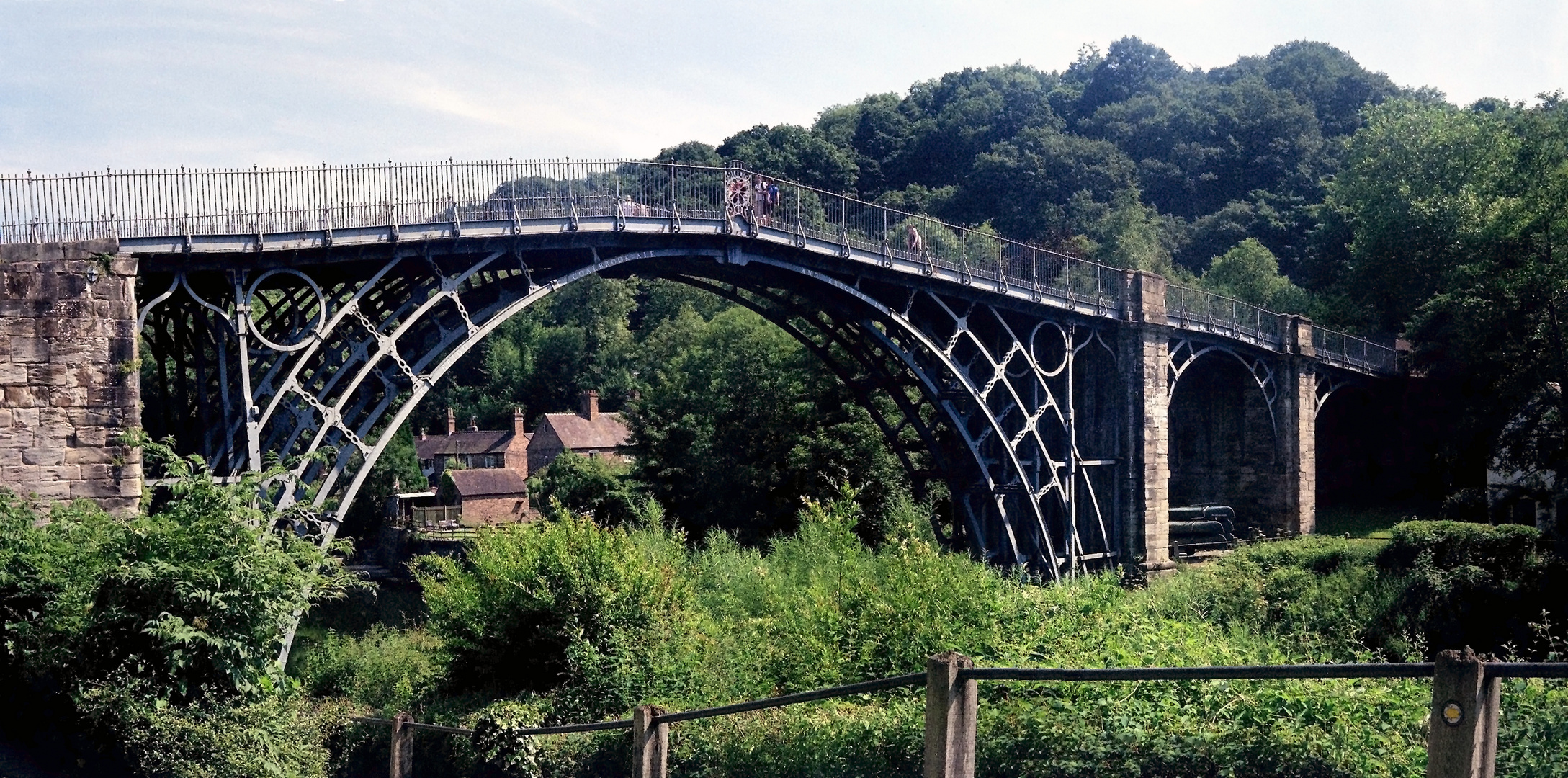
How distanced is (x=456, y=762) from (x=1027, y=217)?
→ 183 feet

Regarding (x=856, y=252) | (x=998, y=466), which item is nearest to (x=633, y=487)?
(x=998, y=466)

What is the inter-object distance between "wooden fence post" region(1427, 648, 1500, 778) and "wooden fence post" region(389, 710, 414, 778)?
31.1 ft

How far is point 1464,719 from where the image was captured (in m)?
4.14

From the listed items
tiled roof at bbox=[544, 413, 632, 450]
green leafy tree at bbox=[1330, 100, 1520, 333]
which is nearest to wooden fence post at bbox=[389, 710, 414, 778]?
green leafy tree at bbox=[1330, 100, 1520, 333]

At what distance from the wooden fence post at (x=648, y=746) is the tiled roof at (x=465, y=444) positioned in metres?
54.0

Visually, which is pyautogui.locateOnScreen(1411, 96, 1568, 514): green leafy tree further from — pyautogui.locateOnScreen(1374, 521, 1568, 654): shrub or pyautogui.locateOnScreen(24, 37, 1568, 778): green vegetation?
pyautogui.locateOnScreen(1374, 521, 1568, 654): shrub

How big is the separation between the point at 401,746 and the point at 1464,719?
9.77 metres

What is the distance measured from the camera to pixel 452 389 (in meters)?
71.0

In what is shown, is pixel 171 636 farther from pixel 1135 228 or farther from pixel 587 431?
pixel 1135 228

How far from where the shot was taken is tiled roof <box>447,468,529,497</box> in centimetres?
5391

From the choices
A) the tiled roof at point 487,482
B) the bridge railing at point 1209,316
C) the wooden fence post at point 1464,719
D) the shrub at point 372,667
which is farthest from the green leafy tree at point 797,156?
the wooden fence post at point 1464,719

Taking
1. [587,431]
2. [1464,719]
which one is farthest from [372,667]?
[587,431]

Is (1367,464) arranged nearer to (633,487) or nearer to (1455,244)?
(1455,244)

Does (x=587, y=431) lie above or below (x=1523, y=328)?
below
